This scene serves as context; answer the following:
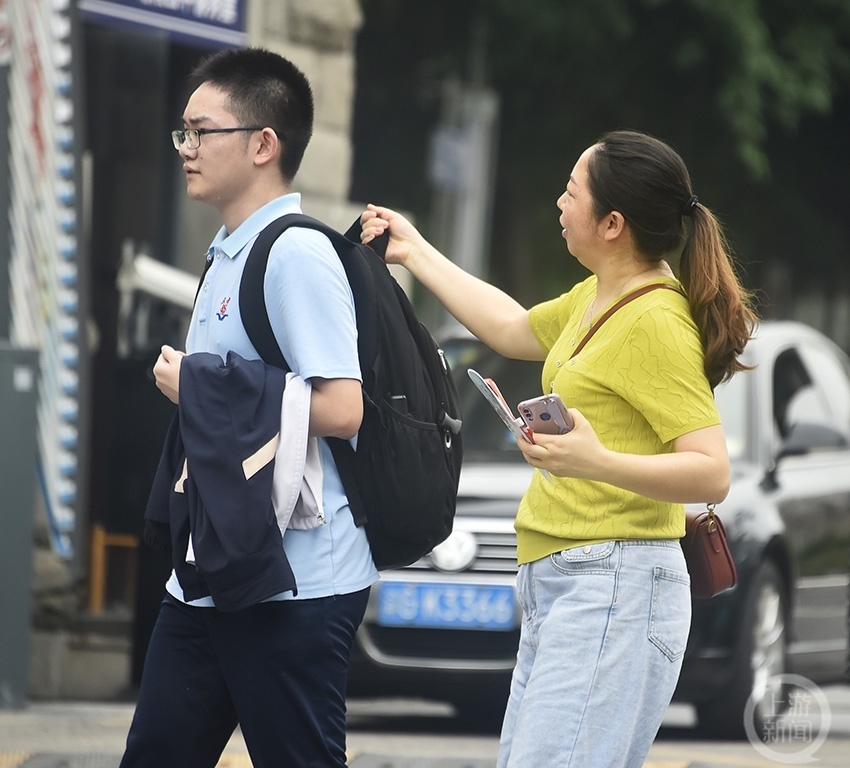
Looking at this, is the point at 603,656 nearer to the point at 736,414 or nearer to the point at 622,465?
the point at 622,465

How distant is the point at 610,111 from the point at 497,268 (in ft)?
10.1

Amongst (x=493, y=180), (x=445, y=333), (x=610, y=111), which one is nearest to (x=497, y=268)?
(x=493, y=180)

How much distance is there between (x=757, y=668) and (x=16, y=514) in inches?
111

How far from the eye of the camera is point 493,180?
60.2ft

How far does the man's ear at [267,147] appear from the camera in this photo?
3.64m

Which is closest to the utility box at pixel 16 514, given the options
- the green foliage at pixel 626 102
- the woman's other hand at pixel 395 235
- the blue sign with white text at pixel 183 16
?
the blue sign with white text at pixel 183 16

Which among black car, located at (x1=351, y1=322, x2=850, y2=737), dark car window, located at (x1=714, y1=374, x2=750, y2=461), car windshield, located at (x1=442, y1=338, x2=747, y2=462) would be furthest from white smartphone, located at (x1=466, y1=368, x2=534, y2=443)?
dark car window, located at (x1=714, y1=374, x2=750, y2=461)

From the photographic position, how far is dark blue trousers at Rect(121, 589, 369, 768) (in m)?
3.44

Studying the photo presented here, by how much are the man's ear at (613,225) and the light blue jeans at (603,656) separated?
57 cm

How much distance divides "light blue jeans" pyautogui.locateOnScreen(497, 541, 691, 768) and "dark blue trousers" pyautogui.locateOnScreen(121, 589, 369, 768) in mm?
347

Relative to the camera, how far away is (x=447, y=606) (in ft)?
22.6

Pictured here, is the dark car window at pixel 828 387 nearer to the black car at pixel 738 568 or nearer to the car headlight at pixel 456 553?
the black car at pixel 738 568

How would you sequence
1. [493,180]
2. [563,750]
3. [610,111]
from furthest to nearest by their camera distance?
[493,180] < [610,111] < [563,750]

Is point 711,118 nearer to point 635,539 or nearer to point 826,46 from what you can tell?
point 826,46
